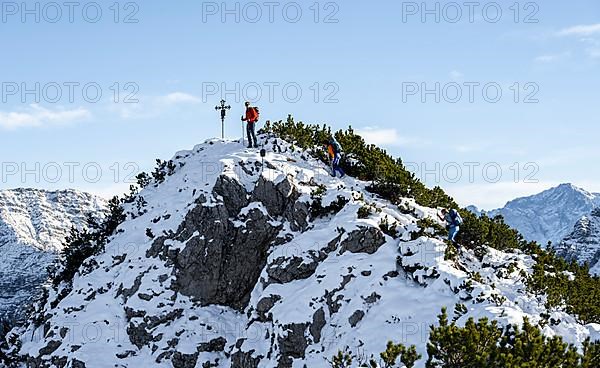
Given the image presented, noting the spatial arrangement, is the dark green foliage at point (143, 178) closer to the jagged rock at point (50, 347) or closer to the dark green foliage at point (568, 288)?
the jagged rock at point (50, 347)

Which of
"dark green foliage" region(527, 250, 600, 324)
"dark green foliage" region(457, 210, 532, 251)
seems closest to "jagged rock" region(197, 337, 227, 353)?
"dark green foliage" region(457, 210, 532, 251)

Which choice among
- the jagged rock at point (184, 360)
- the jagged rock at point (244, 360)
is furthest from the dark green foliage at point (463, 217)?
the jagged rock at point (184, 360)

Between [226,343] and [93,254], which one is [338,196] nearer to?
[226,343]

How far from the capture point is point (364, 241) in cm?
2125

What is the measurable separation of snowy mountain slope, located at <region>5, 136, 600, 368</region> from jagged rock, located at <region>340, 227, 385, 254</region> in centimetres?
4

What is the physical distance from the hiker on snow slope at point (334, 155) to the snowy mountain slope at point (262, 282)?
71 centimetres

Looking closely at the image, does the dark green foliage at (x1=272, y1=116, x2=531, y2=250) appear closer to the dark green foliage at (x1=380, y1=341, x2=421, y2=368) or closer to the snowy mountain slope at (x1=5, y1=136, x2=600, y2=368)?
the snowy mountain slope at (x1=5, y1=136, x2=600, y2=368)

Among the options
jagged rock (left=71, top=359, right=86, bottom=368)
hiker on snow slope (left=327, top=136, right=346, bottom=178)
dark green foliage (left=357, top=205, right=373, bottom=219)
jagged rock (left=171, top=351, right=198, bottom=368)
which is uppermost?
hiker on snow slope (left=327, top=136, right=346, bottom=178)

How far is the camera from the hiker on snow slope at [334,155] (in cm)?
2642

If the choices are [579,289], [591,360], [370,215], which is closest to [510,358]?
[591,360]

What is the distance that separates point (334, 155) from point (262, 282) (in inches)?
290

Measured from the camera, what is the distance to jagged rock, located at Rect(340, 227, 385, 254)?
21.1 metres

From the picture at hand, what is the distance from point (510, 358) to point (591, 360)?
2.91 metres

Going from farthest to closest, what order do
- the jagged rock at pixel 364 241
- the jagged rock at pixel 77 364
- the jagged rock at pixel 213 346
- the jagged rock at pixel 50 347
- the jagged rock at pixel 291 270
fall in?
the jagged rock at pixel 50 347, the jagged rock at pixel 213 346, the jagged rock at pixel 291 270, the jagged rock at pixel 77 364, the jagged rock at pixel 364 241
